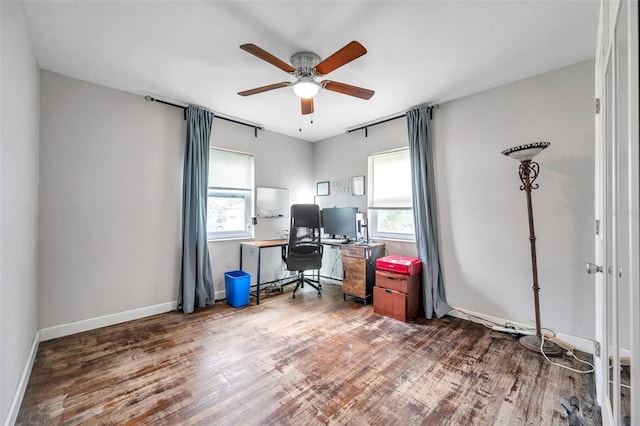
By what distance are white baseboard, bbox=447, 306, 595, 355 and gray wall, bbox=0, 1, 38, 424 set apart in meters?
3.68

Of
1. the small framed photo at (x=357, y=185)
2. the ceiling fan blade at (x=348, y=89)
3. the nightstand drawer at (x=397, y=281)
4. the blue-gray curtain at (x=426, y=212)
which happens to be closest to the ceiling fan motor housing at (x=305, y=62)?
the ceiling fan blade at (x=348, y=89)

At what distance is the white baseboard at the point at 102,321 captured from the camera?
2.48 meters

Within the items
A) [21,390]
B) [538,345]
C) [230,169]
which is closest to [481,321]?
[538,345]

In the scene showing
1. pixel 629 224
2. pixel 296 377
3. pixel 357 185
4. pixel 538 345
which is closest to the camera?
pixel 629 224

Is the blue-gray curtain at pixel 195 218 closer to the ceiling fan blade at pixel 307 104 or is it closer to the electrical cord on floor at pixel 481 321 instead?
the ceiling fan blade at pixel 307 104

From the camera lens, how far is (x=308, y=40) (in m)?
2.05

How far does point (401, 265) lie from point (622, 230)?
2.08 meters

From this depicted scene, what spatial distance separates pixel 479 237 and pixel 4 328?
3806mm

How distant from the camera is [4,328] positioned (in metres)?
1.40

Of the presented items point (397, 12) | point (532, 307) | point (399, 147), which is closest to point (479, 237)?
point (532, 307)

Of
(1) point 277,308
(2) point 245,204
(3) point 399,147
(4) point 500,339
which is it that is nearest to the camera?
(4) point 500,339

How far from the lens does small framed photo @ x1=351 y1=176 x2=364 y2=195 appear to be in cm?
410

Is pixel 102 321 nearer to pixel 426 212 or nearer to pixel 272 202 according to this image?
pixel 272 202

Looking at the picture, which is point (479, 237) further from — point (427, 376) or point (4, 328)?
point (4, 328)
